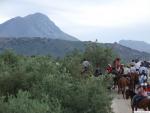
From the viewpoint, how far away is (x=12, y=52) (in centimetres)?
4369

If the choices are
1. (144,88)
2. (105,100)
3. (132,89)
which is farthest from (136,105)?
(132,89)

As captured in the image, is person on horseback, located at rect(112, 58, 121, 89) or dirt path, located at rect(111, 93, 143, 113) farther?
person on horseback, located at rect(112, 58, 121, 89)

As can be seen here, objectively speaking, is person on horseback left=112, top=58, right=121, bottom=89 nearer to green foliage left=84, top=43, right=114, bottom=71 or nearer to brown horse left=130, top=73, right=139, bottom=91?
brown horse left=130, top=73, right=139, bottom=91

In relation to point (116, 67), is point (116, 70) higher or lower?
lower

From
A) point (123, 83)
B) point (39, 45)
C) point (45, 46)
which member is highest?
→ point (123, 83)

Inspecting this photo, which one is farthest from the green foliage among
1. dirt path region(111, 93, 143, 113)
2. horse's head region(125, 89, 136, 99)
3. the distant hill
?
the distant hill

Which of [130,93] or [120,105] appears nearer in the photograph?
[120,105]

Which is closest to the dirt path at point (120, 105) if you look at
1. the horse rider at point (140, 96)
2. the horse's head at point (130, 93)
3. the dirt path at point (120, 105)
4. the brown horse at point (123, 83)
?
the dirt path at point (120, 105)

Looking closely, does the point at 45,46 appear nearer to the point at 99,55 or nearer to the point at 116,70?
the point at 99,55

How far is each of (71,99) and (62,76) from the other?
1.98 meters

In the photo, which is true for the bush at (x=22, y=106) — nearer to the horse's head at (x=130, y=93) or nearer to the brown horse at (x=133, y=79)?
the horse's head at (x=130, y=93)

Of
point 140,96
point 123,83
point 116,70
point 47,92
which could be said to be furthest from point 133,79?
point 47,92

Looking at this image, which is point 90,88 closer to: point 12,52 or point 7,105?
point 7,105

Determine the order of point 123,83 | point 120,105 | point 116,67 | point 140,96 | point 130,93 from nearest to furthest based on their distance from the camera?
point 140,96 < point 120,105 < point 130,93 < point 123,83 < point 116,67
